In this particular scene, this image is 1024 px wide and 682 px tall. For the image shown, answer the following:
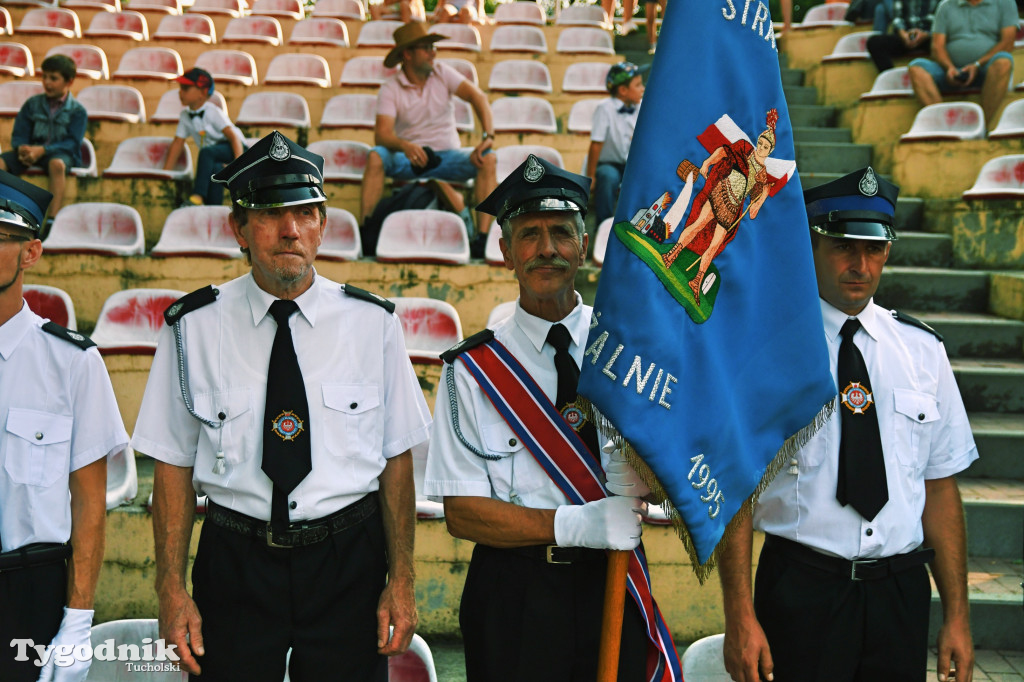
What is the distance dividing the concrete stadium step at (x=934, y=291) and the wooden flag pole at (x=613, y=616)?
426cm

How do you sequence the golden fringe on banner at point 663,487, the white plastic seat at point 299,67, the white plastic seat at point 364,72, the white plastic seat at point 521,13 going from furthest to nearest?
the white plastic seat at point 521,13 → the white plastic seat at point 299,67 → the white plastic seat at point 364,72 → the golden fringe on banner at point 663,487

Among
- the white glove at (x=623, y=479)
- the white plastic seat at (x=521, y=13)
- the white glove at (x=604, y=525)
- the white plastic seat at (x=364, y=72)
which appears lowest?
the white glove at (x=604, y=525)

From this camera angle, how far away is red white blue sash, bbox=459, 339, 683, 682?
83.5 inches

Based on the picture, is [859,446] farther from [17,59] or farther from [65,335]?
[17,59]

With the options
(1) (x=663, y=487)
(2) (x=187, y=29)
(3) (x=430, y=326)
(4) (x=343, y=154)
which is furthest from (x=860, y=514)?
(2) (x=187, y=29)

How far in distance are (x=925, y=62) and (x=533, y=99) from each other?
346 cm

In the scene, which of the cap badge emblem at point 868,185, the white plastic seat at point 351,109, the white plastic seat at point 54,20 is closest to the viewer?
the cap badge emblem at point 868,185

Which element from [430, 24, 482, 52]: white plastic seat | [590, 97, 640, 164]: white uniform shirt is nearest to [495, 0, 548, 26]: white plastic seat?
[430, 24, 482, 52]: white plastic seat

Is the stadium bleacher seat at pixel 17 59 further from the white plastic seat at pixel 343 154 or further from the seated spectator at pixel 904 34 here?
the seated spectator at pixel 904 34

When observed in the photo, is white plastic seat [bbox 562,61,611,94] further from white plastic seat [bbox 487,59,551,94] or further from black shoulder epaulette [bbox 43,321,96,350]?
black shoulder epaulette [bbox 43,321,96,350]

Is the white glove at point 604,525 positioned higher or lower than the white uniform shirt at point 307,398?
lower

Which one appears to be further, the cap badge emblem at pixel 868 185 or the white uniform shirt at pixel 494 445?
the cap badge emblem at pixel 868 185

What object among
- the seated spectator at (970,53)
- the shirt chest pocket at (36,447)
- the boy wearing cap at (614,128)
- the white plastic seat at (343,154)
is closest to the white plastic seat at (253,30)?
the white plastic seat at (343,154)

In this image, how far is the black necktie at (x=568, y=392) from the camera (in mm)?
2191
